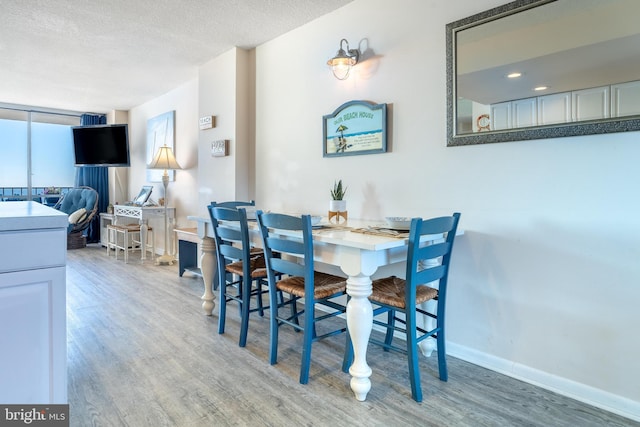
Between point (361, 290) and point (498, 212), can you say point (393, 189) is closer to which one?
point (498, 212)

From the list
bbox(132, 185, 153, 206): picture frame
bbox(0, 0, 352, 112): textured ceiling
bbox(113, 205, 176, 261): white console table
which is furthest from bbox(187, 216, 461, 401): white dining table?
bbox(132, 185, 153, 206): picture frame

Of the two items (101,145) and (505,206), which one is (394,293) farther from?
(101,145)

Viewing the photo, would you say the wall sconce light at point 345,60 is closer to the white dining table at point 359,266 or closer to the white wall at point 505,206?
the white wall at point 505,206

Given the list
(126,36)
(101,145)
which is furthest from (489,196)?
(101,145)

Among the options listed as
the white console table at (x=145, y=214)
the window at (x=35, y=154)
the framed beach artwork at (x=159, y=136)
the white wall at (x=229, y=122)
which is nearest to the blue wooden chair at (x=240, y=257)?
the white wall at (x=229, y=122)

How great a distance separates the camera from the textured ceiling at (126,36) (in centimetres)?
271

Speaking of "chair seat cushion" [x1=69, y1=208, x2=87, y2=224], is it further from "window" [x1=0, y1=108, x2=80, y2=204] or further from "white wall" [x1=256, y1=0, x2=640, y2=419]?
"white wall" [x1=256, y1=0, x2=640, y2=419]

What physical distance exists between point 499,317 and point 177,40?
329 centimetres

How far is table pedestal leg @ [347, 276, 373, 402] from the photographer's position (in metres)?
1.67

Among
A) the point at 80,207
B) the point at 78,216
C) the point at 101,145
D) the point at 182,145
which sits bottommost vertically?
the point at 78,216

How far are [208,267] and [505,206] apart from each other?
2.01 metres

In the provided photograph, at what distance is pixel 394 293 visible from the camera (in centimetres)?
188


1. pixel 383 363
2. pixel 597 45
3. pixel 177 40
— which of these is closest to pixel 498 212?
pixel 597 45

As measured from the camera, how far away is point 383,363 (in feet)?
6.79
